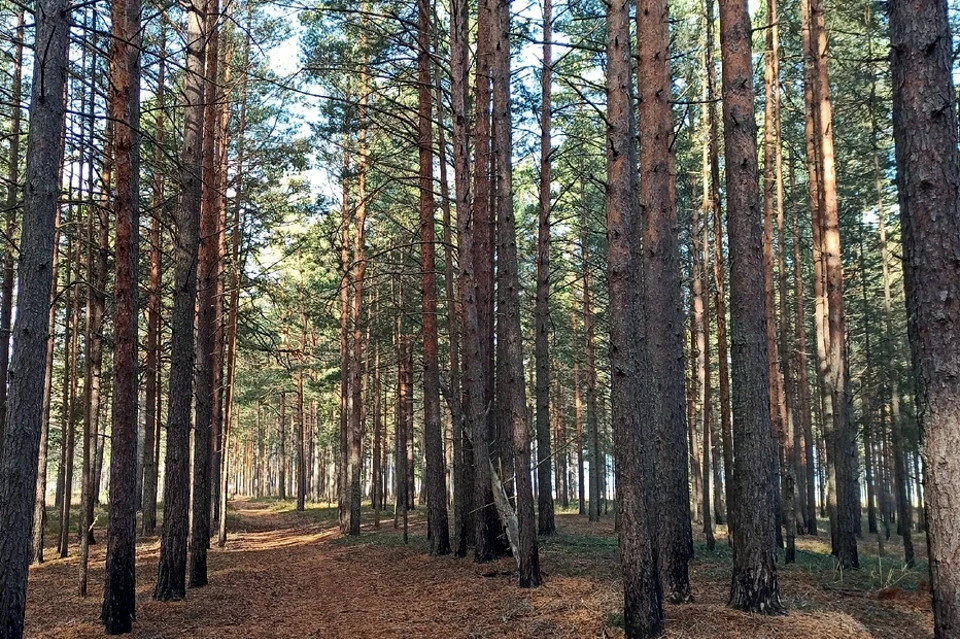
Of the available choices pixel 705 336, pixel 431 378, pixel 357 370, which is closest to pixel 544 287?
pixel 431 378

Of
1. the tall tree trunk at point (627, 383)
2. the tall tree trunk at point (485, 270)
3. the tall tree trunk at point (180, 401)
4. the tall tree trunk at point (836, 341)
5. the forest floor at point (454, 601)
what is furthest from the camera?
the tall tree trunk at point (836, 341)

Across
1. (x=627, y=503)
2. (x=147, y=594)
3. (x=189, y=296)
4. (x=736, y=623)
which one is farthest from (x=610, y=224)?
(x=147, y=594)

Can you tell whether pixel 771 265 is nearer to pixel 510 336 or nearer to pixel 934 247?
pixel 510 336

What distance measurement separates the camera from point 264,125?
74.1ft

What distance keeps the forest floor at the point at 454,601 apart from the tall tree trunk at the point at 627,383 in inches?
→ 23.0

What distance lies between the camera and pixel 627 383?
683 cm

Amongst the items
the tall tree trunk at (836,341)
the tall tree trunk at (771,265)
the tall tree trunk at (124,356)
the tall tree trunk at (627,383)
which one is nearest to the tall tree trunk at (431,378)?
the tall tree trunk at (124,356)

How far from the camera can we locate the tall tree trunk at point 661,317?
8148mm

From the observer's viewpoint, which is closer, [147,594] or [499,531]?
[147,594]

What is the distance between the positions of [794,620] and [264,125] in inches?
859

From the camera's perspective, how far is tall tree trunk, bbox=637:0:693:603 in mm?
8148

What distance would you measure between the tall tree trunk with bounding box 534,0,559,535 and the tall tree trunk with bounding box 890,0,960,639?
861 centimetres

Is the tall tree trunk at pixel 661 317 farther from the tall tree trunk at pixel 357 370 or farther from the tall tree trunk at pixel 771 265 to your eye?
the tall tree trunk at pixel 357 370

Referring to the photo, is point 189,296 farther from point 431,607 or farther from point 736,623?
point 736,623
